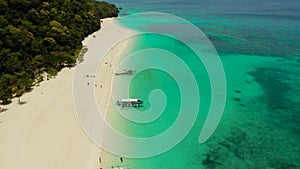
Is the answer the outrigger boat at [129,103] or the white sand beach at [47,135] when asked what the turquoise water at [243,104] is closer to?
the outrigger boat at [129,103]

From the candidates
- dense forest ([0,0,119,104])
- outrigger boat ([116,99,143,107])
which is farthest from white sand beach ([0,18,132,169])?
dense forest ([0,0,119,104])

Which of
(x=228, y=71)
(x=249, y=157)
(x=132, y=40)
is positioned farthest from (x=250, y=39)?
(x=249, y=157)

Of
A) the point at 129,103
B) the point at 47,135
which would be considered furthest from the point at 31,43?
the point at 47,135

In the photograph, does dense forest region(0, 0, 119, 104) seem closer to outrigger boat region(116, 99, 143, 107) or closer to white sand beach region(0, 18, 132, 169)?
white sand beach region(0, 18, 132, 169)

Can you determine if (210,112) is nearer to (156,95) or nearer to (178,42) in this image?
(156,95)

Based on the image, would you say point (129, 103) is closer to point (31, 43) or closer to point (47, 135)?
point (47, 135)
